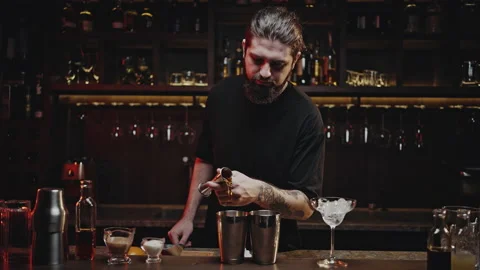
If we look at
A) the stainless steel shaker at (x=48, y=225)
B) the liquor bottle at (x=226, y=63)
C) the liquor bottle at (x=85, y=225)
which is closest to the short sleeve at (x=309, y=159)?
the liquor bottle at (x=85, y=225)

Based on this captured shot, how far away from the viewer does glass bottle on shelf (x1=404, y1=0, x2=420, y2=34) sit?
4191 mm

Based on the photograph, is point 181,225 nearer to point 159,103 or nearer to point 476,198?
point 159,103

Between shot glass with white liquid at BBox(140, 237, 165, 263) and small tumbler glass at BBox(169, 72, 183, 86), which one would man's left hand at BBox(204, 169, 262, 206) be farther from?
small tumbler glass at BBox(169, 72, 183, 86)

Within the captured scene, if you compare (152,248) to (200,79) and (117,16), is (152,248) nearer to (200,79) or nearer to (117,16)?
(200,79)

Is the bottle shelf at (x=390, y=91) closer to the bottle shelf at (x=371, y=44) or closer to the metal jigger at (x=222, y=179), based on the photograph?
the bottle shelf at (x=371, y=44)

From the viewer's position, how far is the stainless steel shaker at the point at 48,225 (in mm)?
1772

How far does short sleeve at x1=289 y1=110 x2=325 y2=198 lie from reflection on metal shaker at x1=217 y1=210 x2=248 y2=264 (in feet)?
1.88

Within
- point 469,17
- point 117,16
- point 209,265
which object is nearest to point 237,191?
point 209,265

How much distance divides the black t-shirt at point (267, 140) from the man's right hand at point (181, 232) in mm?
208

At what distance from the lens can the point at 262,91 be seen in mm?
2443

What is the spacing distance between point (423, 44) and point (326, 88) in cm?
86

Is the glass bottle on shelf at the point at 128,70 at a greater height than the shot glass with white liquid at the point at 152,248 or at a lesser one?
greater

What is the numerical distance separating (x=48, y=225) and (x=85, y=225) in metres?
0.14

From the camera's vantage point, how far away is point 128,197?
457 centimetres
